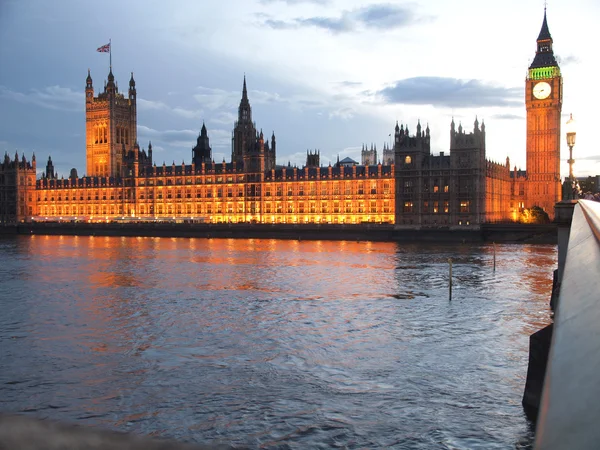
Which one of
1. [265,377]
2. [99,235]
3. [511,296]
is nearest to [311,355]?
[265,377]

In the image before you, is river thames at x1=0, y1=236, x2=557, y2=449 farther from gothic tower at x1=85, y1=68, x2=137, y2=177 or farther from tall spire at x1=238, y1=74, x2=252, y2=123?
gothic tower at x1=85, y1=68, x2=137, y2=177

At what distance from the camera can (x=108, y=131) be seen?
186125mm

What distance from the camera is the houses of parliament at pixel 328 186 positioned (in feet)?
387

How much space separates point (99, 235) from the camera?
137 m

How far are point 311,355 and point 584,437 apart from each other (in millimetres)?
22803

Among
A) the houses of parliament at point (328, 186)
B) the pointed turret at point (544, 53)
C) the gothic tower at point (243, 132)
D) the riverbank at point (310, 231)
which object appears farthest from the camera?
the gothic tower at point (243, 132)

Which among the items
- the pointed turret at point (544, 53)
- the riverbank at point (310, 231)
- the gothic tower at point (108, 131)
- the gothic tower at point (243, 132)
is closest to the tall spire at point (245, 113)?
the gothic tower at point (243, 132)

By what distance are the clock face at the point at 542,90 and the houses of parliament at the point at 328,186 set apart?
213 mm

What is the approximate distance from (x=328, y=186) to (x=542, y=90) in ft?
168

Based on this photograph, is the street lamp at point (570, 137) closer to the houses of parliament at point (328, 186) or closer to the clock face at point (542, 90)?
the houses of parliament at point (328, 186)

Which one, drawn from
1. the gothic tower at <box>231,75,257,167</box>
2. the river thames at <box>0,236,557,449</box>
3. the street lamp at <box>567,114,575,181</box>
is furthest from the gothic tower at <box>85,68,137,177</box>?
the street lamp at <box>567,114,575,181</box>

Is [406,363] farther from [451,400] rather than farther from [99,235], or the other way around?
[99,235]

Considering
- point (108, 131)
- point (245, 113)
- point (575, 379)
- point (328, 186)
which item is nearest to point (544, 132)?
point (328, 186)

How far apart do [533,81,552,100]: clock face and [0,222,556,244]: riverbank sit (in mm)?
42421
